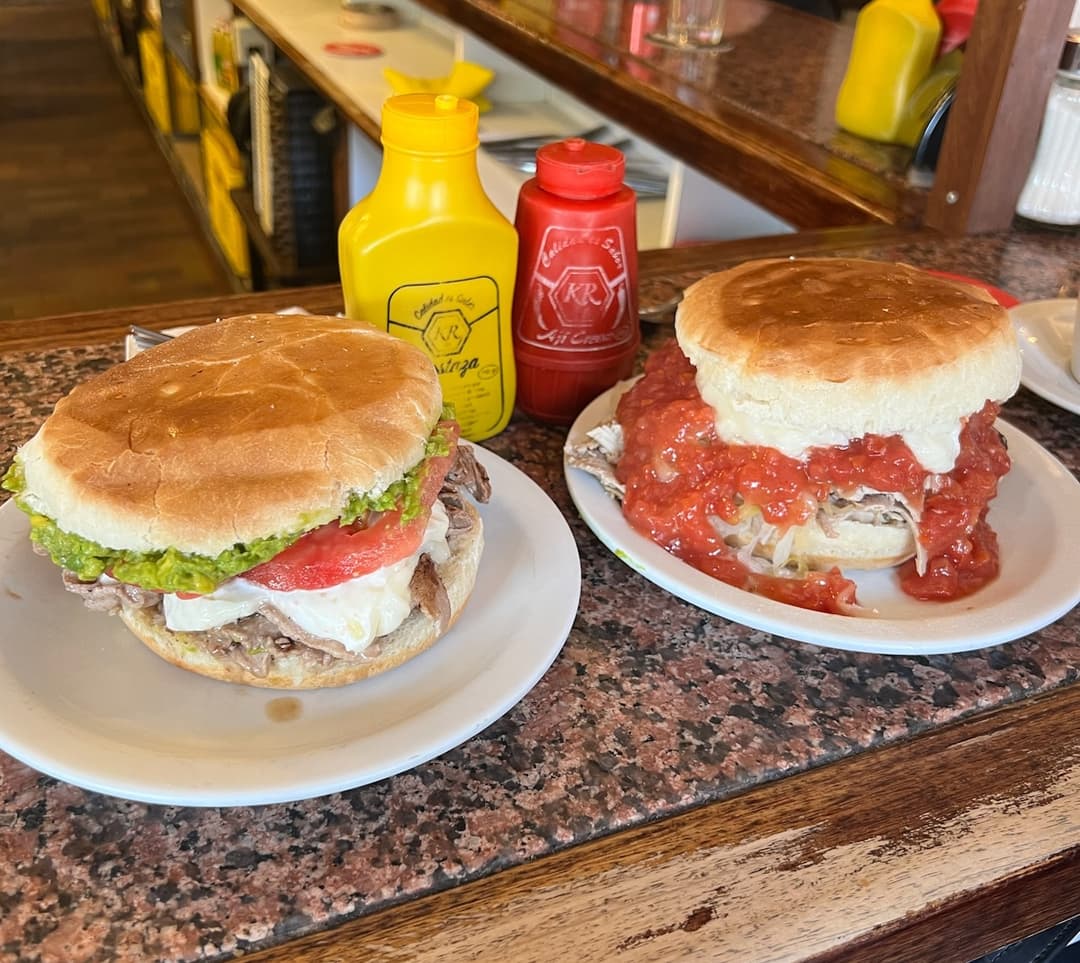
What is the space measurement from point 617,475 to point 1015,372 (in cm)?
45

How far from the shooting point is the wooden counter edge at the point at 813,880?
75 centimetres

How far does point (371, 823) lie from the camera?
2.71 feet

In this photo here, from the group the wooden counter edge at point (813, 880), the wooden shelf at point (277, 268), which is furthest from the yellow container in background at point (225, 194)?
the wooden counter edge at point (813, 880)

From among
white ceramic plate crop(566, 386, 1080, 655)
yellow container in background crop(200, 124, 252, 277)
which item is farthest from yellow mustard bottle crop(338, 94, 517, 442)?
yellow container in background crop(200, 124, 252, 277)

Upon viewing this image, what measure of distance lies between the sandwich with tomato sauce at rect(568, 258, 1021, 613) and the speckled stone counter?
0.09m

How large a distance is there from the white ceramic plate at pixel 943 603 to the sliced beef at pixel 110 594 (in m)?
0.46

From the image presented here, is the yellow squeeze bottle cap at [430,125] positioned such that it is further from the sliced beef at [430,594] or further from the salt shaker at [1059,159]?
the salt shaker at [1059,159]

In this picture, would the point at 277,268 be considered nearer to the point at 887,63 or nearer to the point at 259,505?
the point at 887,63

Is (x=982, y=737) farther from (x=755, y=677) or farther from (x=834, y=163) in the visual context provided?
(x=834, y=163)

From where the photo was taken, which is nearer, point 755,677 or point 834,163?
point 755,677

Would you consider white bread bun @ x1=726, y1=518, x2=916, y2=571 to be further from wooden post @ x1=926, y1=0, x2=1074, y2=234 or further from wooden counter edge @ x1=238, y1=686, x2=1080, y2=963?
wooden post @ x1=926, y1=0, x2=1074, y2=234

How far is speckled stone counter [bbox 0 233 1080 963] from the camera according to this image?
29.5 inches

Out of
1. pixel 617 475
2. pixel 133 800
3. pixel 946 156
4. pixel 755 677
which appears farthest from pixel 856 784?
pixel 946 156

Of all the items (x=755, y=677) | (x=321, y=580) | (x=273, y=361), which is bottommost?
(x=755, y=677)
